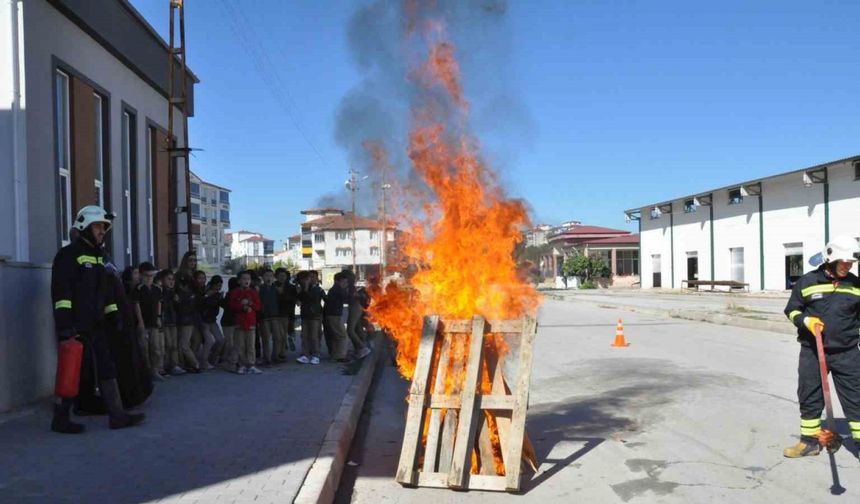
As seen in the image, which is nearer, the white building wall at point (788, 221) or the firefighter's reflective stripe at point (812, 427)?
the firefighter's reflective stripe at point (812, 427)

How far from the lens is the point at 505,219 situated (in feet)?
20.8

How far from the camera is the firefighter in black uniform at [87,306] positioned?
6023mm

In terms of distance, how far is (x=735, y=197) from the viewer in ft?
134

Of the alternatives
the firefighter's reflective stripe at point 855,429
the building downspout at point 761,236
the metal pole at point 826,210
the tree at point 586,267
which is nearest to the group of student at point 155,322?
the firefighter's reflective stripe at point 855,429

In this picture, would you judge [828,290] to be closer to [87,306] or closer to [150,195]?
[87,306]

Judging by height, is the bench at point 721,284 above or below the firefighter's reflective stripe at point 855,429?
below

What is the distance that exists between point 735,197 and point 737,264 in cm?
390

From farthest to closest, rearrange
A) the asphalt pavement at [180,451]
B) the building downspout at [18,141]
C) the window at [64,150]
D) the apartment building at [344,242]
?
the apartment building at [344,242]
the window at [64,150]
the building downspout at [18,141]
the asphalt pavement at [180,451]

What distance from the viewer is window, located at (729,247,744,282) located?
40.3 metres

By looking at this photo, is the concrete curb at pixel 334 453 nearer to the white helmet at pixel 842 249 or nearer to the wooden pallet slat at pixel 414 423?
the wooden pallet slat at pixel 414 423

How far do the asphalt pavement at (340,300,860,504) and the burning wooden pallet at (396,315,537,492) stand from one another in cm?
17

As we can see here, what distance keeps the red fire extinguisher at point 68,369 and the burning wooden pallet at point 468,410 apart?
2.83 m

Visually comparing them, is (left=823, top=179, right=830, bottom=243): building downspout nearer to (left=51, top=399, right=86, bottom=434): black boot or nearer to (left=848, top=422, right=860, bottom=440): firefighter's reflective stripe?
(left=848, top=422, right=860, bottom=440): firefighter's reflective stripe

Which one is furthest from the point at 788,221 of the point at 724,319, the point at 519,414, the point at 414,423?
the point at 414,423
